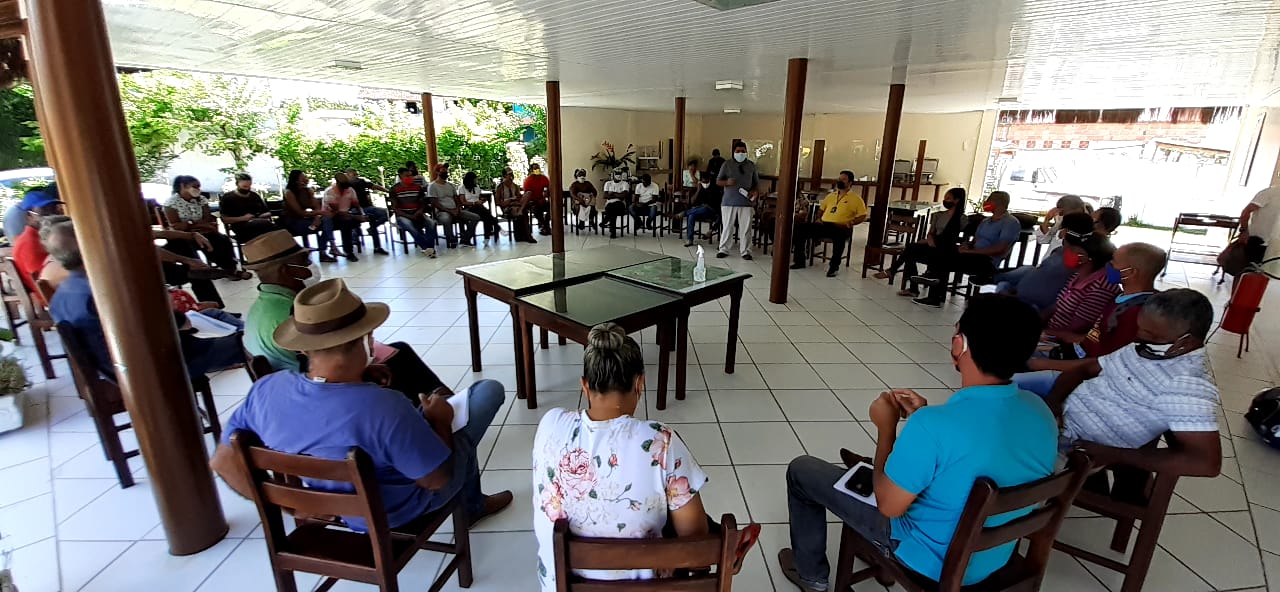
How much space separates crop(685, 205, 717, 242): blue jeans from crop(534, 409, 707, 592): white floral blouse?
722 cm

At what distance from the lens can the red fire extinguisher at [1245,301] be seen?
4000mm

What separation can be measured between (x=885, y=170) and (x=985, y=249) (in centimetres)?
230

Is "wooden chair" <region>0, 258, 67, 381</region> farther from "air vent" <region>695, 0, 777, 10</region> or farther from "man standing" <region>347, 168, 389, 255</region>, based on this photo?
"air vent" <region>695, 0, 777, 10</region>

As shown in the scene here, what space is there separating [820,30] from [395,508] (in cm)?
393

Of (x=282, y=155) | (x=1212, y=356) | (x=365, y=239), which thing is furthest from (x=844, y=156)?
(x=282, y=155)

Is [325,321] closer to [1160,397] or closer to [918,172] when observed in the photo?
[1160,397]

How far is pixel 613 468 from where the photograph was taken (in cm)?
117

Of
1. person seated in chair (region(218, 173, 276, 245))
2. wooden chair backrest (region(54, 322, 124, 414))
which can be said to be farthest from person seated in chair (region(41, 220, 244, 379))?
person seated in chair (region(218, 173, 276, 245))

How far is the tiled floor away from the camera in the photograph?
1.92m

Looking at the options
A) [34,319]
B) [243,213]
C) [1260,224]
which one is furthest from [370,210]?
[1260,224]

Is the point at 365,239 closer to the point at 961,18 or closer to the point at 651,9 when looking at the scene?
the point at 651,9

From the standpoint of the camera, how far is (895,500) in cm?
132

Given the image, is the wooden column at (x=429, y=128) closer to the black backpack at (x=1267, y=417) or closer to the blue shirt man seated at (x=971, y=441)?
the blue shirt man seated at (x=971, y=441)

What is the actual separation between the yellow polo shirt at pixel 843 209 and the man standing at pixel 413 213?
517 cm
